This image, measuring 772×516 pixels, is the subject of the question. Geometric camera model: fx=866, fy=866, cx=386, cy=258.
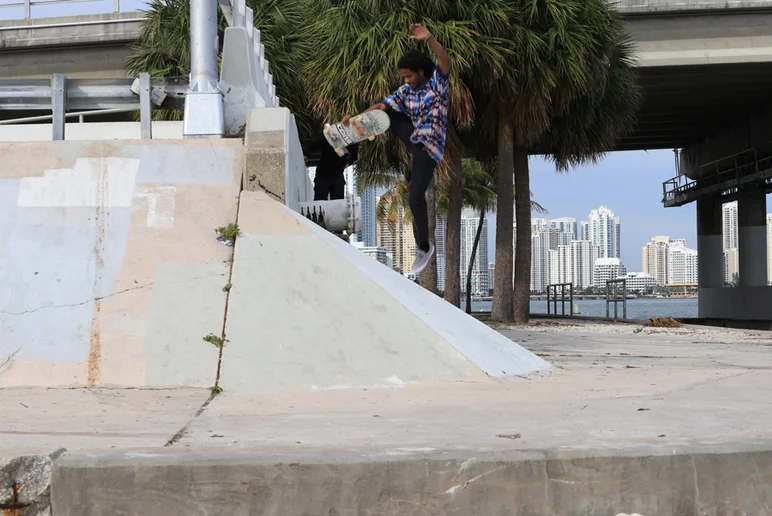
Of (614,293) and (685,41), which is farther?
(685,41)

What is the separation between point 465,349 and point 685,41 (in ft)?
83.6

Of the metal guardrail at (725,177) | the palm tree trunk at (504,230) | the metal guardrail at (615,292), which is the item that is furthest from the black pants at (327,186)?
the metal guardrail at (725,177)

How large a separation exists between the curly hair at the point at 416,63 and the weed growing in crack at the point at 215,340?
263cm

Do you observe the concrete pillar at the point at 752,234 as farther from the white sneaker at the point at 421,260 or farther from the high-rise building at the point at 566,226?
the high-rise building at the point at 566,226

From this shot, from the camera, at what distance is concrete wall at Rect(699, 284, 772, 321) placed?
36625 mm

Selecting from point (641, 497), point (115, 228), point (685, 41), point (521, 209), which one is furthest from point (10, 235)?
point (685, 41)

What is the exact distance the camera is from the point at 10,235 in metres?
6.44

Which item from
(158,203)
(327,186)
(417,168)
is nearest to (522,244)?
(327,186)

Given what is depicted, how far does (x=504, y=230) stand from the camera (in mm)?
22062

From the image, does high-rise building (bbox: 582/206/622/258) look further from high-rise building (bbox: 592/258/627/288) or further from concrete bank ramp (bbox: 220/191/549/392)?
concrete bank ramp (bbox: 220/191/549/392)

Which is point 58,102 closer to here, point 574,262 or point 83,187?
point 83,187

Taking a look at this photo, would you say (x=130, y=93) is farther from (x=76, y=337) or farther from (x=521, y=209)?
(x=521, y=209)

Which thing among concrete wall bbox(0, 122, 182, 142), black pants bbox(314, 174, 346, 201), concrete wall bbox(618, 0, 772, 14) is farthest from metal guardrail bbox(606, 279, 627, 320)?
concrete wall bbox(0, 122, 182, 142)

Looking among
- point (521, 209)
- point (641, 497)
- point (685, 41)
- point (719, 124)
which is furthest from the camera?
point (719, 124)
